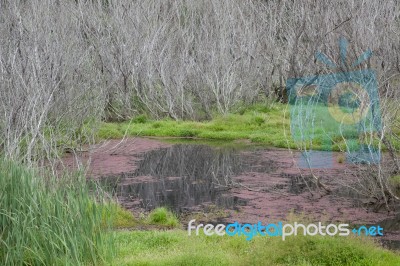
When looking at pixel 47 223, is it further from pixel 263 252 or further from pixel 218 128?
pixel 218 128

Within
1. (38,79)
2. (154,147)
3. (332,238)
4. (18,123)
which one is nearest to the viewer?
(332,238)

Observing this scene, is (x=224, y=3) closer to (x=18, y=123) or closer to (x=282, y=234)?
(x=18, y=123)

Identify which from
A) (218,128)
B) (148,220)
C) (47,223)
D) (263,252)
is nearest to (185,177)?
(148,220)

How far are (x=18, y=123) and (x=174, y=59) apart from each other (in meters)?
11.6

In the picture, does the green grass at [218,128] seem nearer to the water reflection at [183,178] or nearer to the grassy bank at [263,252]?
the water reflection at [183,178]

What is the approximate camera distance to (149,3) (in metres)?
19.2

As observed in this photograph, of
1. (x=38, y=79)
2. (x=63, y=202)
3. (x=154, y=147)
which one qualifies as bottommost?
(x=154, y=147)

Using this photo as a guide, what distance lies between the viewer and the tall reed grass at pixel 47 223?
5766mm

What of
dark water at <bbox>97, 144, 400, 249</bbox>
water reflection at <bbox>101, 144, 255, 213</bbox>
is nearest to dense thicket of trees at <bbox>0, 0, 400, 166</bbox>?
water reflection at <bbox>101, 144, 255, 213</bbox>

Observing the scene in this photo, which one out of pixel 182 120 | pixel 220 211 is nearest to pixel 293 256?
pixel 220 211

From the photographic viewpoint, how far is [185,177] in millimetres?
12102

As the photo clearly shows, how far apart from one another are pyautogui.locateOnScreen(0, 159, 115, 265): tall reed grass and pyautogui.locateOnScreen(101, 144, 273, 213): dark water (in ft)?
11.1

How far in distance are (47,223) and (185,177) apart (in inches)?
249

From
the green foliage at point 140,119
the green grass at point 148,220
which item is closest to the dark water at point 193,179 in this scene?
the green grass at point 148,220
